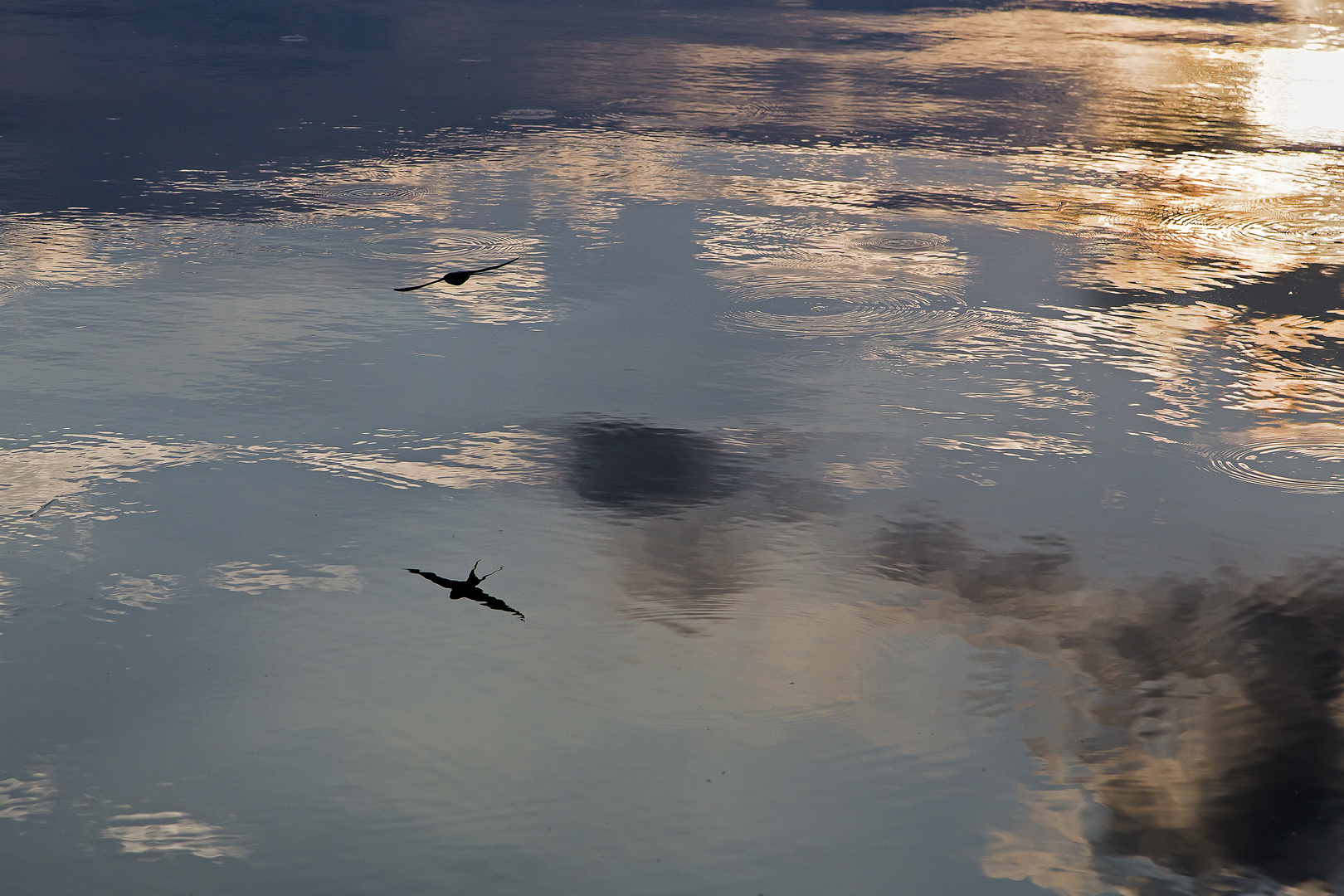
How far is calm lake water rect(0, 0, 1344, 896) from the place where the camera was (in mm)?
A: 3156

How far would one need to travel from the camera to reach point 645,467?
512cm

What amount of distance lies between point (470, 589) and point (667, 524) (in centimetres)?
82

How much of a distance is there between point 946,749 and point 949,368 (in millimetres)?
3044

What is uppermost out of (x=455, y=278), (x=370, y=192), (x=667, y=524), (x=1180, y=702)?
(x=455, y=278)

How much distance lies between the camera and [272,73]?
14336 millimetres

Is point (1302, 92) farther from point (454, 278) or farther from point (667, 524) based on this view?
point (667, 524)

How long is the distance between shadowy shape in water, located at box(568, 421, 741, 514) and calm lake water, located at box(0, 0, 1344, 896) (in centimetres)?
3

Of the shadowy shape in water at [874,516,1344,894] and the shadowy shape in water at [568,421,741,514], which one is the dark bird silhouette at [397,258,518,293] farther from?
the shadowy shape in water at [874,516,1344,894]

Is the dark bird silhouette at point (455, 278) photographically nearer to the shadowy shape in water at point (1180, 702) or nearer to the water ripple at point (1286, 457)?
the shadowy shape in water at point (1180, 702)

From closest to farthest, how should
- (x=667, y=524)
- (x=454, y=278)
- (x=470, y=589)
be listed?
1. (x=470, y=589)
2. (x=667, y=524)
3. (x=454, y=278)

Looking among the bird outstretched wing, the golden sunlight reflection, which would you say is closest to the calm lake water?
the bird outstretched wing

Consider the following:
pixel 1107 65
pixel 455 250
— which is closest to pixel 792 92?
pixel 1107 65

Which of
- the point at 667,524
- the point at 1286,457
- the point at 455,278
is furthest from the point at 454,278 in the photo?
the point at 1286,457

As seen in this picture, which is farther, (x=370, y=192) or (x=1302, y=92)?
(x=1302, y=92)
